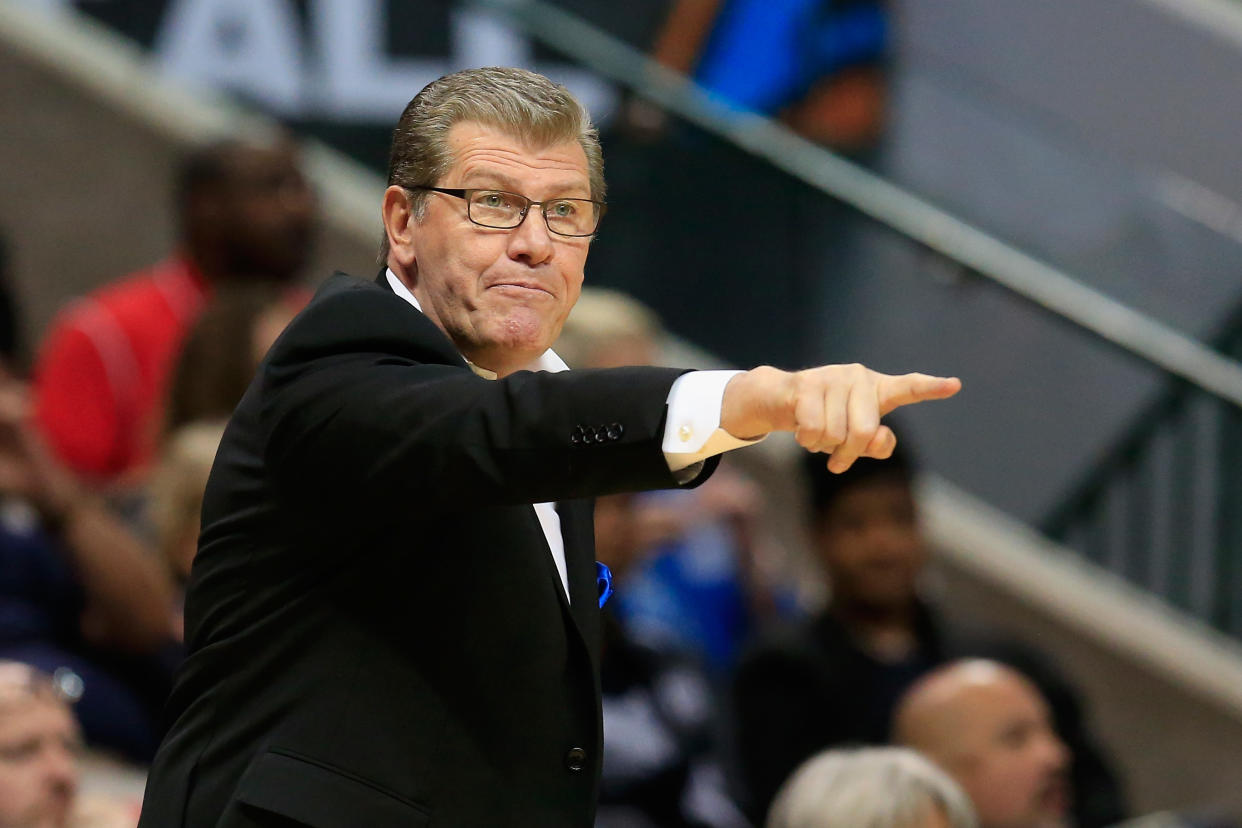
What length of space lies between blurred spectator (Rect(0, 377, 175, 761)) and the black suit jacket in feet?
6.86

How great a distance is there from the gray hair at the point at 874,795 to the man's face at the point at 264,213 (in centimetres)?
216

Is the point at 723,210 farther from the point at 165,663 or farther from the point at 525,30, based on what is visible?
the point at 165,663

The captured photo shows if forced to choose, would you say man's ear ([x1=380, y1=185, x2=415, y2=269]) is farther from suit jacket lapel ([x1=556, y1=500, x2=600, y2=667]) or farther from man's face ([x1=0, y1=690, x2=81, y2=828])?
man's face ([x1=0, y1=690, x2=81, y2=828])

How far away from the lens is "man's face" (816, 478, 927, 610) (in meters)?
4.28

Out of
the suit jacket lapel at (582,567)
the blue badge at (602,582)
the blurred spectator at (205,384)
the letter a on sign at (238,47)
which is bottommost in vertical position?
the letter a on sign at (238,47)

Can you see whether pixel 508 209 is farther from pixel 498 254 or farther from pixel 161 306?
pixel 161 306

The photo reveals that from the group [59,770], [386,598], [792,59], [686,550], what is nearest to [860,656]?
[686,550]

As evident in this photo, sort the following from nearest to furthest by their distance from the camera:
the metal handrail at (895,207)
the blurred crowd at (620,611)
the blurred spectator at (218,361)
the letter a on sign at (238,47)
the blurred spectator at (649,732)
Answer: the blurred crowd at (620,611) → the blurred spectator at (649,732) → the blurred spectator at (218,361) → the metal handrail at (895,207) → the letter a on sign at (238,47)

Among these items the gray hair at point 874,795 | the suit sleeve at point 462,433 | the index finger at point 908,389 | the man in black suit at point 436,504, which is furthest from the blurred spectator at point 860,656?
the index finger at point 908,389

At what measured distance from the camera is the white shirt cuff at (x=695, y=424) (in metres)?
1.46

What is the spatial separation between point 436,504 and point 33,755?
1749mm

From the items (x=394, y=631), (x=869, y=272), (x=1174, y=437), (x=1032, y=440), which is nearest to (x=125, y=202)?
(x=869, y=272)

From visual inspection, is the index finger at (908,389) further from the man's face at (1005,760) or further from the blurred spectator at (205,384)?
the blurred spectator at (205,384)

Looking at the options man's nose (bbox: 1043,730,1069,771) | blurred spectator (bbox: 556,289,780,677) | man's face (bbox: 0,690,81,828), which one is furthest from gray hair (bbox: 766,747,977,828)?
blurred spectator (bbox: 556,289,780,677)
